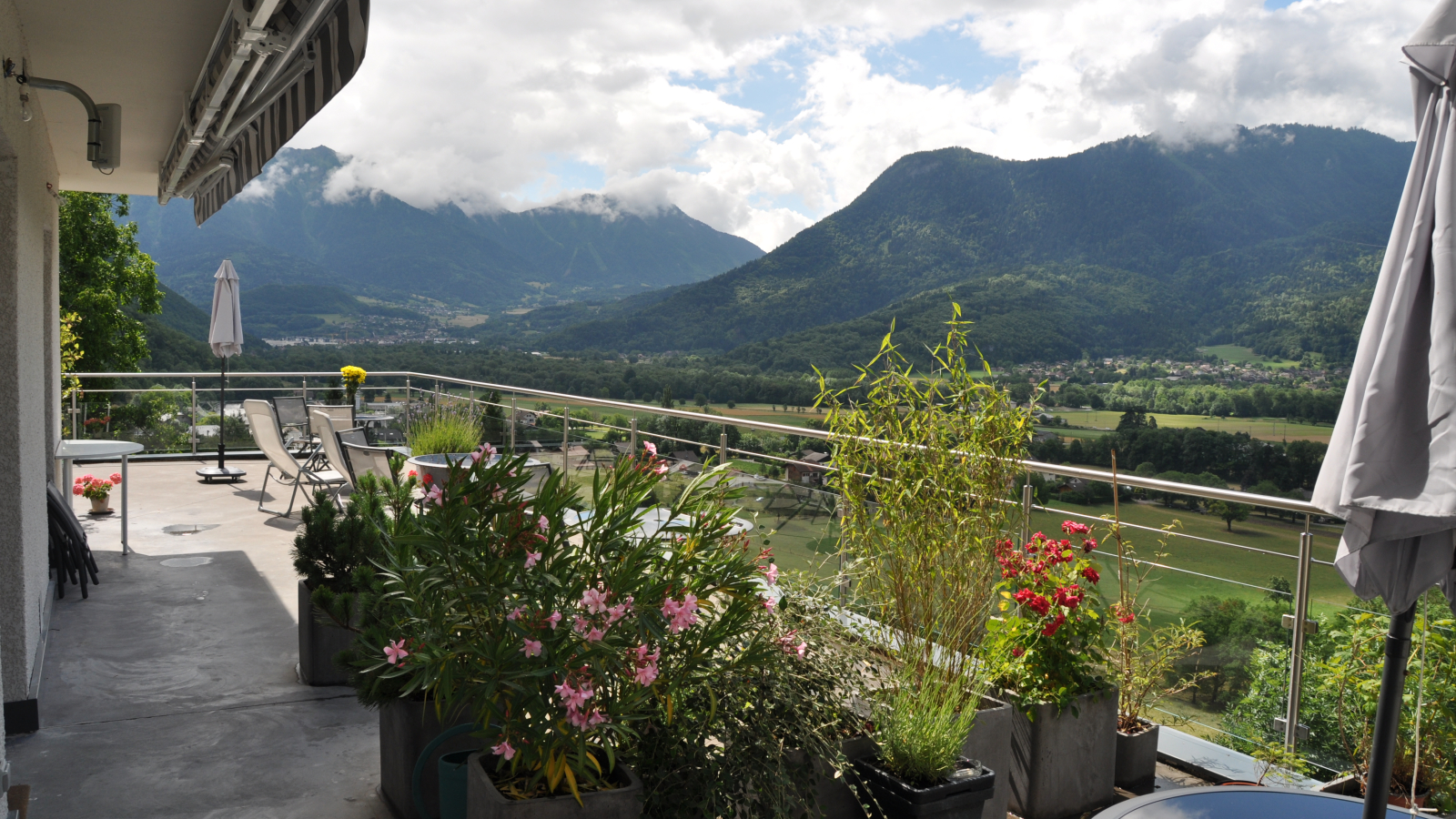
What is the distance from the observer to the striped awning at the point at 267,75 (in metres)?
2.27

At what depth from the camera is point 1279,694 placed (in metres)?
2.99

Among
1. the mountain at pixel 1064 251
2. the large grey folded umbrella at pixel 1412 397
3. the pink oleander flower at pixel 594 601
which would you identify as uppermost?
the mountain at pixel 1064 251

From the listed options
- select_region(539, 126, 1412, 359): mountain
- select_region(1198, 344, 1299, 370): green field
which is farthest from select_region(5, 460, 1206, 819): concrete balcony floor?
select_region(1198, 344, 1299, 370): green field

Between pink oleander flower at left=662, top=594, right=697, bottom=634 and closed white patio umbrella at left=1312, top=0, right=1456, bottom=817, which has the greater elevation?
closed white patio umbrella at left=1312, top=0, right=1456, bottom=817

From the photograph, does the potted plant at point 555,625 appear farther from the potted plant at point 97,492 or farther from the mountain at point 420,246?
the mountain at point 420,246

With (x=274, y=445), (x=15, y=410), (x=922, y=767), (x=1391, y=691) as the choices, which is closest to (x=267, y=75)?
(x=15, y=410)

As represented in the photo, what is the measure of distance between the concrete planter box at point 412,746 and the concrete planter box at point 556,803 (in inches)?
24.5

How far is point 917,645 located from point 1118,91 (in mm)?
70764

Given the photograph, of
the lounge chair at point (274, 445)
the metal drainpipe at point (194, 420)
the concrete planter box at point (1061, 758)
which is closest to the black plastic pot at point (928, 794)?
the concrete planter box at point (1061, 758)

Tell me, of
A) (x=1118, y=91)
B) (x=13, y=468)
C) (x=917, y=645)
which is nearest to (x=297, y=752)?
(x=13, y=468)

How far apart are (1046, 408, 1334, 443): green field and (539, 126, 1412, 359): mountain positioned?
649cm

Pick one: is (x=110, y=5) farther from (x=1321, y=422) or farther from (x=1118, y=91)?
(x=1118, y=91)

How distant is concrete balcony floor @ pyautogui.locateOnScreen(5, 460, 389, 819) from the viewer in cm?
271

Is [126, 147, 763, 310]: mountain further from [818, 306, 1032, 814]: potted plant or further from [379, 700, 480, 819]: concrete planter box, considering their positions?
[818, 306, 1032, 814]: potted plant
